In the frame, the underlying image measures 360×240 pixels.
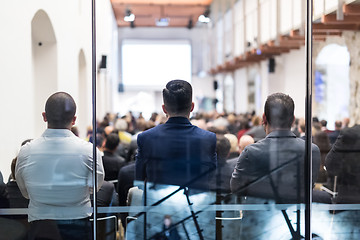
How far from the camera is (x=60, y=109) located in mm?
2986

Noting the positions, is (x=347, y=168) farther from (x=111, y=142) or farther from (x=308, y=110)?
(x=111, y=142)

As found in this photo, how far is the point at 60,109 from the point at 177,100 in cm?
63

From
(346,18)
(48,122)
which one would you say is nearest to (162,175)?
(48,122)

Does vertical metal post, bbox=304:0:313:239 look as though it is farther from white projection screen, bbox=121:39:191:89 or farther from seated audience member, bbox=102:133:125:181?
seated audience member, bbox=102:133:125:181

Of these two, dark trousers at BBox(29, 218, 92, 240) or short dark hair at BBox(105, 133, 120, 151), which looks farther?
short dark hair at BBox(105, 133, 120, 151)

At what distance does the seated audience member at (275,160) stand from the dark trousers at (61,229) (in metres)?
0.84

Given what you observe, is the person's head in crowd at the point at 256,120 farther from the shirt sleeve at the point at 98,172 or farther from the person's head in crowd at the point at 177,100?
the shirt sleeve at the point at 98,172

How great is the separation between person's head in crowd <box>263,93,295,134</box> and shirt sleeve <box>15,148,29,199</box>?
1316 mm

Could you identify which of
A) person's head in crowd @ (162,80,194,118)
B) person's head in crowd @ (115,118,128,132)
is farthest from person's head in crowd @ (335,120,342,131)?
person's head in crowd @ (115,118,128,132)

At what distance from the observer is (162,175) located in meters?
3.05

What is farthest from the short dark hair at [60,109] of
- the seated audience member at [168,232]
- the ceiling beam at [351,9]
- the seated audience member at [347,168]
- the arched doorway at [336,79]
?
the arched doorway at [336,79]

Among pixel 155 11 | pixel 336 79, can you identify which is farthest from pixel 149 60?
pixel 336 79

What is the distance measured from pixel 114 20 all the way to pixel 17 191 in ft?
3.74

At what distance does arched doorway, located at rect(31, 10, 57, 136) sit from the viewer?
2992mm
